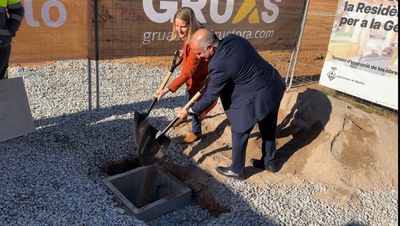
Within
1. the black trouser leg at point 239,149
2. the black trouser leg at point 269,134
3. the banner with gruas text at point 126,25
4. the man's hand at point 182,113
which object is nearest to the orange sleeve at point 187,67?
the man's hand at point 182,113

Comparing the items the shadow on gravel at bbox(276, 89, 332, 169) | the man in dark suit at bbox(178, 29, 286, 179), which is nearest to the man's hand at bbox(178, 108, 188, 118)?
the man in dark suit at bbox(178, 29, 286, 179)

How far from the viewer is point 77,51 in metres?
5.51

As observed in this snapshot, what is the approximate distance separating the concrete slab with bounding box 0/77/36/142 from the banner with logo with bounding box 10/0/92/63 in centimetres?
54

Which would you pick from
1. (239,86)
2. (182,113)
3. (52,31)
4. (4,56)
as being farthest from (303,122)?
(4,56)

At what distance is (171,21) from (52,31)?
194cm

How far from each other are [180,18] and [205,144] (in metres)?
1.90

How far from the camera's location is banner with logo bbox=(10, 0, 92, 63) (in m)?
5.14

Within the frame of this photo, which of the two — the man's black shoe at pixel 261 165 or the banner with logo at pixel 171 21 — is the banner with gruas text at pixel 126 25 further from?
the man's black shoe at pixel 261 165

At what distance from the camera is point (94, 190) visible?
161 inches

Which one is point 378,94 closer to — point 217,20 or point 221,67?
point 217,20

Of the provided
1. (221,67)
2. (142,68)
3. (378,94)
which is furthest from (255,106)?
(142,68)

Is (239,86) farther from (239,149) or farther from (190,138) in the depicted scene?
(190,138)

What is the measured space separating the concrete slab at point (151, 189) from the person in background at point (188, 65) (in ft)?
2.46

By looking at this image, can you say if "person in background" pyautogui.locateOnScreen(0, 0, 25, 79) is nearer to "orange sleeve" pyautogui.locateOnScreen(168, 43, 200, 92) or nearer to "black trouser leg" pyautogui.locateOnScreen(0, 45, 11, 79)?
"black trouser leg" pyautogui.locateOnScreen(0, 45, 11, 79)
